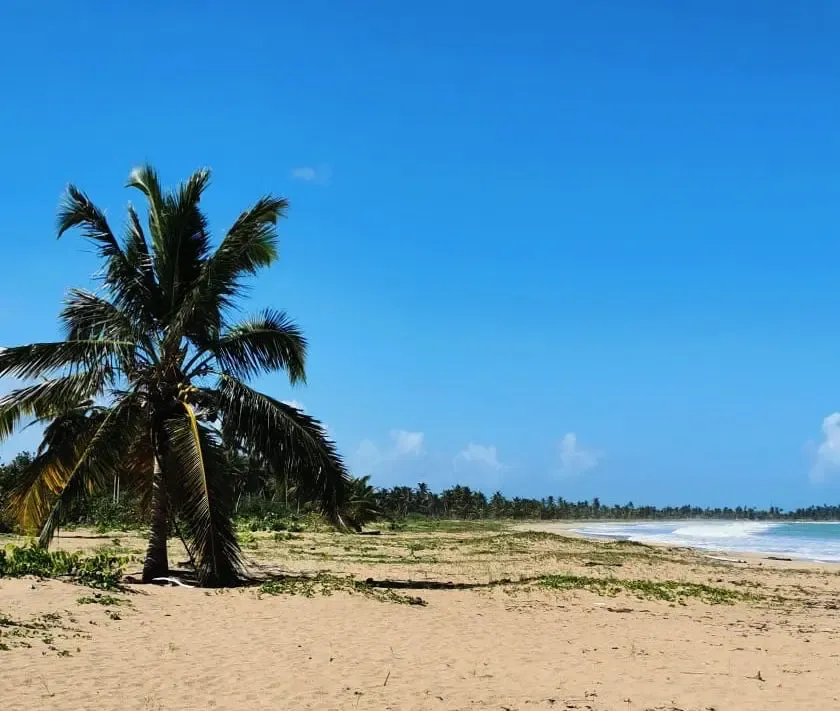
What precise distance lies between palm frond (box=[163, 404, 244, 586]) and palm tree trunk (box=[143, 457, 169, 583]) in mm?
687

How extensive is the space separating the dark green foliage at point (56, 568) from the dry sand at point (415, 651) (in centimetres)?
57

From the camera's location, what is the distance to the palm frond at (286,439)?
50.1ft

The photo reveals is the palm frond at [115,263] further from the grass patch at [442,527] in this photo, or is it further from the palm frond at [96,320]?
the grass patch at [442,527]

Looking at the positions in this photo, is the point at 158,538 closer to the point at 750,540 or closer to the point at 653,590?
the point at 653,590

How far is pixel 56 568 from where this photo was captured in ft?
44.1

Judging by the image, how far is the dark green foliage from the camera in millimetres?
12883

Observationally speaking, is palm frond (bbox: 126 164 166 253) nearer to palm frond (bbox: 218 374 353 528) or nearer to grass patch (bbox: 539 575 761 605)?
palm frond (bbox: 218 374 353 528)

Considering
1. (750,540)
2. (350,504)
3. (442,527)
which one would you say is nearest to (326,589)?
(350,504)

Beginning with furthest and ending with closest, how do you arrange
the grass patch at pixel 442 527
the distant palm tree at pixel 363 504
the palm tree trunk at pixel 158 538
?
the grass patch at pixel 442 527
the distant palm tree at pixel 363 504
the palm tree trunk at pixel 158 538

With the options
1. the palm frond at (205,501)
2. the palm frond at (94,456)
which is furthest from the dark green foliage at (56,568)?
the palm frond at (205,501)

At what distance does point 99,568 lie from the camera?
13.8 m

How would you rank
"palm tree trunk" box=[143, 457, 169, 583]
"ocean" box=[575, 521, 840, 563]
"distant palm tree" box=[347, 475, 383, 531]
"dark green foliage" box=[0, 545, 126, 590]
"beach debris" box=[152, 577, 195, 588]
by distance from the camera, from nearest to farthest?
"dark green foliage" box=[0, 545, 126, 590]
"beach debris" box=[152, 577, 195, 588]
"palm tree trunk" box=[143, 457, 169, 583]
"distant palm tree" box=[347, 475, 383, 531]
"ocean" box=[575, 521, 840, 563]

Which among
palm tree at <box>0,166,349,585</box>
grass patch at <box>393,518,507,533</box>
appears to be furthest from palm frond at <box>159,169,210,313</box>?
grass patch at <box>393,518,507,533</box>

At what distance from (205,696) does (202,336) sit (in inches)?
378
